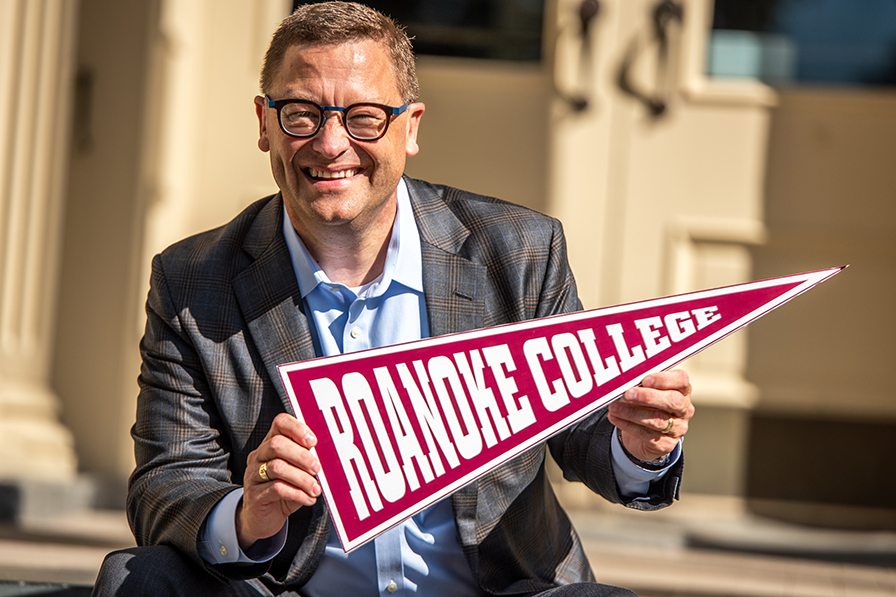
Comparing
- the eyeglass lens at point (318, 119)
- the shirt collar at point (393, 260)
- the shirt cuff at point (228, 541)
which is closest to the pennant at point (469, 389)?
the shirt cuff at point (228, 541)

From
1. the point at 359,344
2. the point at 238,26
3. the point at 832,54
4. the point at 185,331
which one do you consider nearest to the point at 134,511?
the point at 185,331

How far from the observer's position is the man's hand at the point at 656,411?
46.8 inches

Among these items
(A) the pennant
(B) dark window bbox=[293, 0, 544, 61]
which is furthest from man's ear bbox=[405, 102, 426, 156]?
(B) dark window bbox=[293, 0, 544, 61]

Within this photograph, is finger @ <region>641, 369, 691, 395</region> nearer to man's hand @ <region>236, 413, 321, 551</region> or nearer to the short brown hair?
man's hand @ <region>236, 413, 321, 551</region>

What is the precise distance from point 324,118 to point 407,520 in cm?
60

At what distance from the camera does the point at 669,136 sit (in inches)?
116

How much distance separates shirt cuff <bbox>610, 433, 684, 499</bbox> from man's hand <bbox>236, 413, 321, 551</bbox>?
0.44 m

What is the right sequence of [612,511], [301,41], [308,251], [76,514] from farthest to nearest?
[612,511] < [76,514] < [308,251] < [301,41]

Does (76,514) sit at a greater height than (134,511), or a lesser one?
lesser

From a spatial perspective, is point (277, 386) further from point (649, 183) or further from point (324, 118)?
point (649, 183)

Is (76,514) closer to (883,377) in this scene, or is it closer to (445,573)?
(445,573)

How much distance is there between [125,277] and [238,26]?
890 millimetres

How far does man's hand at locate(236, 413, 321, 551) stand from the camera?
3.76 ft

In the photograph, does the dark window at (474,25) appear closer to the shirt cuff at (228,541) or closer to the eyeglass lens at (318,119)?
the eyeglass lens at (318,119)
